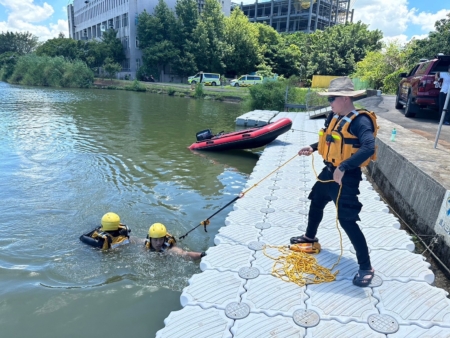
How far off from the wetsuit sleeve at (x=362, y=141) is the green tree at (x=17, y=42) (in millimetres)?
77315

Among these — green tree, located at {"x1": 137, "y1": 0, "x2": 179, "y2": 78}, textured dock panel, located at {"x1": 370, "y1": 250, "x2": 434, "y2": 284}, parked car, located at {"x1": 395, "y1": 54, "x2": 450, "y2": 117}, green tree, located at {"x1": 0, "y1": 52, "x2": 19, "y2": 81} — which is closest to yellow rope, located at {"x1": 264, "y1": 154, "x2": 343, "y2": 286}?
textured dock panel, located at {"x1": 370, "y1": 250, "x2": 434, "y2": 284}

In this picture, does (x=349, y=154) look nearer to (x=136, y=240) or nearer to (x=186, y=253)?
(x=186, y=253)

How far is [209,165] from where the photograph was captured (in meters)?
8.66

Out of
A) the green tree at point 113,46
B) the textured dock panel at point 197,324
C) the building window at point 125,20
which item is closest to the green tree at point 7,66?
the green tree at point 113,46

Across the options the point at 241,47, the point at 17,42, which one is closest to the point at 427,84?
the point at 241,47

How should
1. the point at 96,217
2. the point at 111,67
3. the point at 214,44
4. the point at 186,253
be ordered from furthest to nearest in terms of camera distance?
the point at 111,67 → the point at 214,44 → the point at 96,217 → the point at 186,253

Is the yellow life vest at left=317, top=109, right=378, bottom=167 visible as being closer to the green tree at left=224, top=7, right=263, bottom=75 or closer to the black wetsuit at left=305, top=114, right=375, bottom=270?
the black wetsuit at left=305, top=114, right=375, bottom=270

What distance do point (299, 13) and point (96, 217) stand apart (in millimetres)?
62894

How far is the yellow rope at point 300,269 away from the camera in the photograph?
2861mm

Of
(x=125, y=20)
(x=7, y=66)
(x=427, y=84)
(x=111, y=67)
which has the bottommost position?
(x=427, y=84)

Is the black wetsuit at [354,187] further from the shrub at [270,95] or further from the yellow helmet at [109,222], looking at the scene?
the shrub at [270,95]

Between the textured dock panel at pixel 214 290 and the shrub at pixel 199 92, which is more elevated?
the shrub at pixel 199 92

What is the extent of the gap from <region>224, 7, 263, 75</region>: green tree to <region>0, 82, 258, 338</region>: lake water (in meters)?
30.1

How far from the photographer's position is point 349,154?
2617 mm
